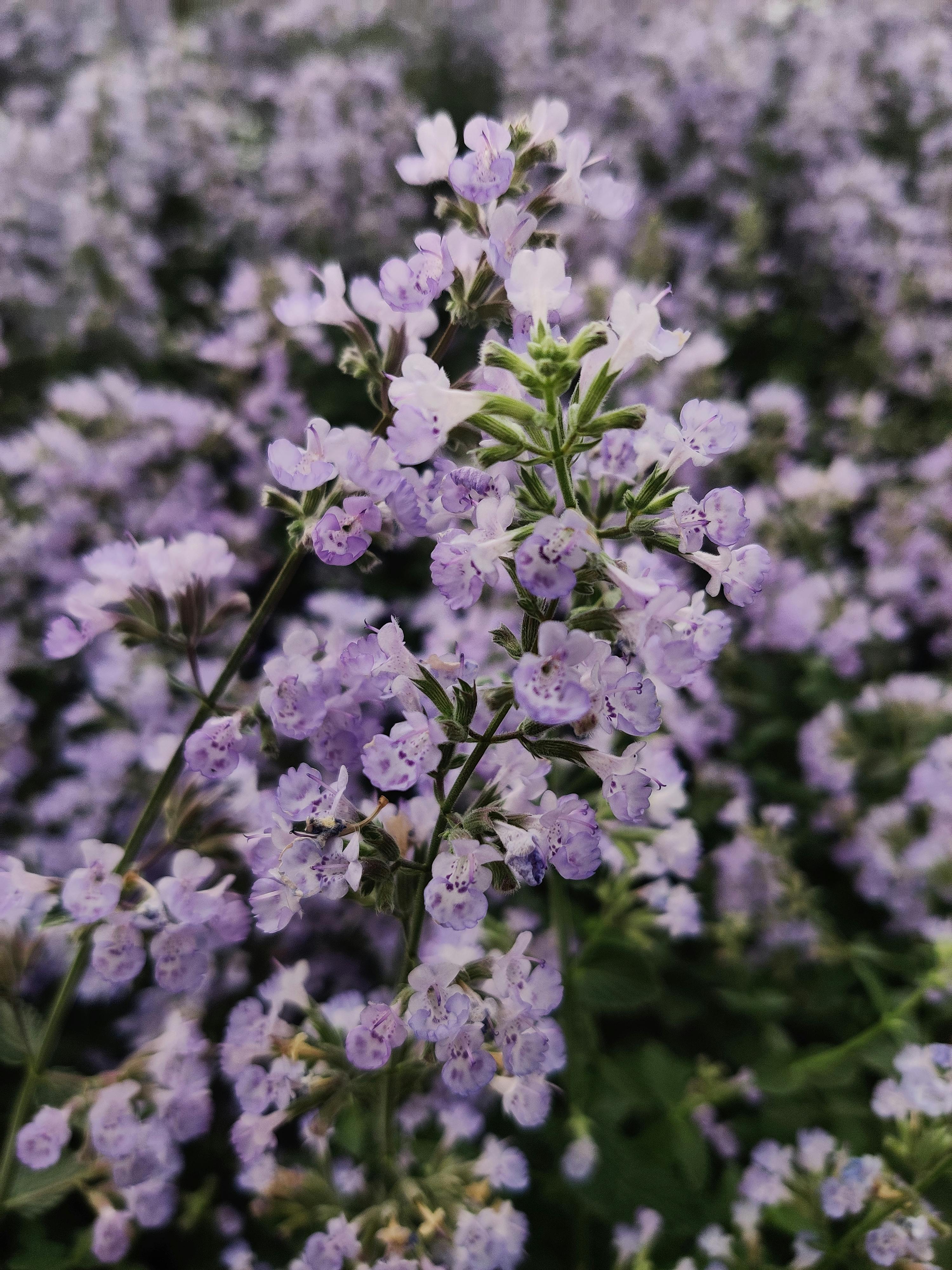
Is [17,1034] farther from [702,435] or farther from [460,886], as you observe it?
[702,435]

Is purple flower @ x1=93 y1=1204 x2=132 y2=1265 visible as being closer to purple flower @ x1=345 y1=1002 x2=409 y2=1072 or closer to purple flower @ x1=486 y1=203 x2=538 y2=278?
purple flower @ x1=345 y1=1002 x2=409 y2=1072

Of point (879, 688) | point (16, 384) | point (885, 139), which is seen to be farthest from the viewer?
point (885, 139)

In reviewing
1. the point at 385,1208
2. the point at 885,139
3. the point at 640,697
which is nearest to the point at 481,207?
the point at 640,697

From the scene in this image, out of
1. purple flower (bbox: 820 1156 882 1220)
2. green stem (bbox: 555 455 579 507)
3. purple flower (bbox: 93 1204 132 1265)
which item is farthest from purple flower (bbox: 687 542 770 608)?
purple flower (bbox: 93 1204 132 1265)

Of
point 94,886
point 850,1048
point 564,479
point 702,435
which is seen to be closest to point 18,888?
point 94,886

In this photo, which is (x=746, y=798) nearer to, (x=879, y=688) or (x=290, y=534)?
(x=879, y=688)

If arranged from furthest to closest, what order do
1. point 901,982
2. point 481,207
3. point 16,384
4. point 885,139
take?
1. point 885,139
2. point 16,384
3. point 901,982
4. point 481,207
